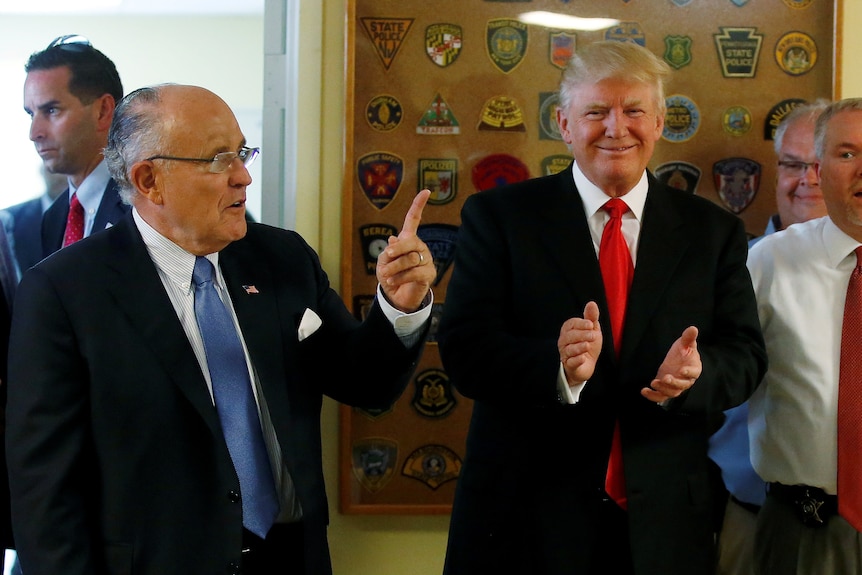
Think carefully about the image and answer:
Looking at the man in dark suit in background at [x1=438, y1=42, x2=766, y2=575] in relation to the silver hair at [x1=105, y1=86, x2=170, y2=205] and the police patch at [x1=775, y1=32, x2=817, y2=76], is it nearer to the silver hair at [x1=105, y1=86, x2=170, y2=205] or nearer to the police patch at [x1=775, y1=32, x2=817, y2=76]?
the silver hair at [x1=105, y1=86, x2=170, y2=205]

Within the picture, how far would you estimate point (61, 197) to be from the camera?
2609 millimetres

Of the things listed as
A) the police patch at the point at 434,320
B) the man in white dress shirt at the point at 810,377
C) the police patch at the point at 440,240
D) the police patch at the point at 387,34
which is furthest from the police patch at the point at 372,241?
the man in white dress shirt at the point at 810,377

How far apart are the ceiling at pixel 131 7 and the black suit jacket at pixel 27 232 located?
0.62 m

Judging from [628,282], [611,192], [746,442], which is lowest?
[746,442]

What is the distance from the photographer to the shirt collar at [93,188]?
7.99 feet

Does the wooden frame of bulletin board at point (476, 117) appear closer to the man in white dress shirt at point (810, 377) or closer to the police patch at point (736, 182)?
the police patch at point (736, 182)

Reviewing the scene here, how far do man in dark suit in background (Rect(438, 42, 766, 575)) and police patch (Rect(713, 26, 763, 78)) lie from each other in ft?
3.34

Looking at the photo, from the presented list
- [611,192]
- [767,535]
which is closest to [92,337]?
Answer: [611,192]

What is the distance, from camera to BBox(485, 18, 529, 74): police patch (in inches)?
111

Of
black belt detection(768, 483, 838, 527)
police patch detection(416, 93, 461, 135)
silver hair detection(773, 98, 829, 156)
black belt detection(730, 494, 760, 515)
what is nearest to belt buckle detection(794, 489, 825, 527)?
black belt detection(768, 483, 838, 527)

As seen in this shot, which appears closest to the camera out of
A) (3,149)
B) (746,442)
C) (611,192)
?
(611,192)

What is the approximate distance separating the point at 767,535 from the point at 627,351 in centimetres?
57

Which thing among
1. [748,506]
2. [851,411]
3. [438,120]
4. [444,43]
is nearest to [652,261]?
[851,411]

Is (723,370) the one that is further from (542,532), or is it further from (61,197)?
(61,197)
